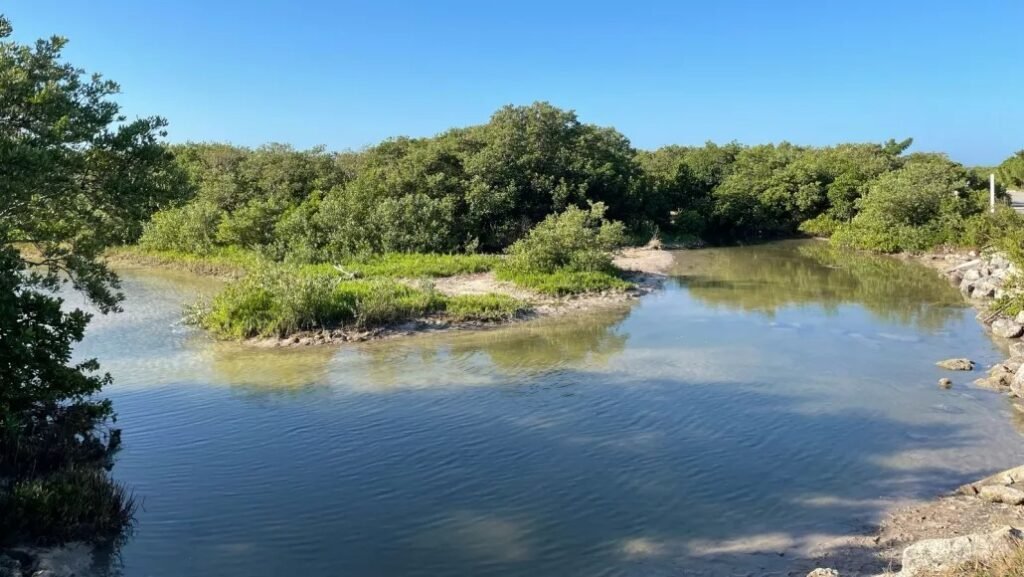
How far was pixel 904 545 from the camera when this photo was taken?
353 inches

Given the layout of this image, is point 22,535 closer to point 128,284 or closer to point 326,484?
point 326,484

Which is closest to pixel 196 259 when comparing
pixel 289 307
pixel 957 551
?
pixel 289 307

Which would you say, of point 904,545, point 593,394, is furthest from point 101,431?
point 904,545

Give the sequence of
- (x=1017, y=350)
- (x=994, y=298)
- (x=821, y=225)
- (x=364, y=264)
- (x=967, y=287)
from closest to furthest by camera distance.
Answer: (x=1017, y=350) → (x=994, y=298) → (x=967, y=287) → (x=364, y=264) → (x=821, y=225)

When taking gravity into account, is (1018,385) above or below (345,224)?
below

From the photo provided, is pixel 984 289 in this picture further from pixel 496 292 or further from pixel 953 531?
pixel 953 531

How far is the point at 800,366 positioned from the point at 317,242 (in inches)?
916

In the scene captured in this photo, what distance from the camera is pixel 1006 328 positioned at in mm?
20500

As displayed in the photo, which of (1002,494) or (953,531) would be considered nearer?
(953,531)

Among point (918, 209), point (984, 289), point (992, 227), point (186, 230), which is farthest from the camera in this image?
point (918, 209)

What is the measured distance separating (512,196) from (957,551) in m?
33.3

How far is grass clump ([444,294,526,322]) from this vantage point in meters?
23.2

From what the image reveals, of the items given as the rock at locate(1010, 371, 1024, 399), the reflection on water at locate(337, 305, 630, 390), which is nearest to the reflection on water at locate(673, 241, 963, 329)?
the reflection on water at locate(337, 305, 630, 390)

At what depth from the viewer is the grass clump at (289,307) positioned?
20.8m
